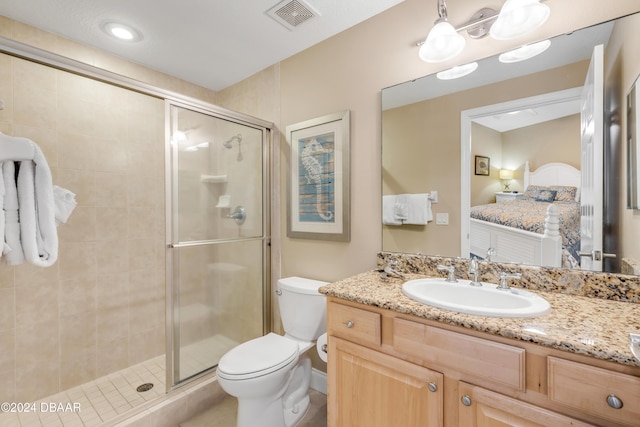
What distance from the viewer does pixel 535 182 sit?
1.24 metres

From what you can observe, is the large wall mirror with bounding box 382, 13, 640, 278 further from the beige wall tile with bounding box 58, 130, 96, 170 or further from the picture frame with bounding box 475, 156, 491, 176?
the beige wall tile with bounding box 58, 130, 96, 170

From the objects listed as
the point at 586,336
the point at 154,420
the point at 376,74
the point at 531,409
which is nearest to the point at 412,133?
the point at 376,74

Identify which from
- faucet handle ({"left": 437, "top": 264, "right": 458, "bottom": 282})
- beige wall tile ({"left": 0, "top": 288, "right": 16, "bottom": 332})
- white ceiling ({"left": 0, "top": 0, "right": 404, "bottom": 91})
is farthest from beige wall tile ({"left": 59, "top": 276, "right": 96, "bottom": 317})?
faucet handle ({"left": 437, "top": 264, "right": 458, "bottom": 282})

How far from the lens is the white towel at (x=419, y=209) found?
1.53 m

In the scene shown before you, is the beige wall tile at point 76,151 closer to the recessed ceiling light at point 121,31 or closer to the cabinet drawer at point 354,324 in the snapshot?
the recessed ceiling light at point 121,31

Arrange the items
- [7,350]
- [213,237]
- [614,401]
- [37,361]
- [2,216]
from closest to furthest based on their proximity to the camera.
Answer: [614,401] < [2,216] < [7,350] < [37,361] < [213,237]

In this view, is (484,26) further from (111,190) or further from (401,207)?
(111,190)

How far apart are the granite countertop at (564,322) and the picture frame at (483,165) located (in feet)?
1.89

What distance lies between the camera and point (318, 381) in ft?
6.47

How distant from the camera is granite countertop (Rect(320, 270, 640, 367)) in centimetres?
72

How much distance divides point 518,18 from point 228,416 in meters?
2.55

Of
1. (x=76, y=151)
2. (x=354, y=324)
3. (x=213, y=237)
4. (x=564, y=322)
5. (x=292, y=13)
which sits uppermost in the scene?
(x=292, y=13)

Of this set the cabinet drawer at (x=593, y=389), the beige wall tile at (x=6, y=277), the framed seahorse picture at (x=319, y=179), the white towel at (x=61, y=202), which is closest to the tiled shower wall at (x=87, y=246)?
the beige wall tile at (x=6, y=277)

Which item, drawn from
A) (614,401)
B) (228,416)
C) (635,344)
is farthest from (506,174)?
(228,416)
